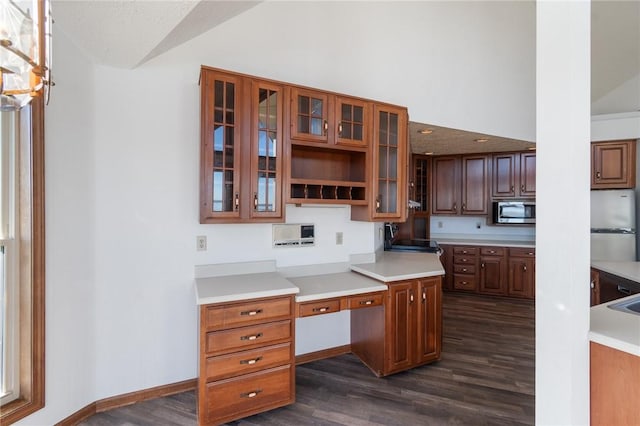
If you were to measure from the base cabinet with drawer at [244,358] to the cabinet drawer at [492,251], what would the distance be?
3.76 metres

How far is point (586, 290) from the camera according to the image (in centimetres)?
114

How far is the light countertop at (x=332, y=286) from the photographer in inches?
84.9

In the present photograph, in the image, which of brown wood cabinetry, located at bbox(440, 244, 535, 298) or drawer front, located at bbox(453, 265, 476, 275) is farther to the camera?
drawer front, located at bbox(453, 265, 476, 275)

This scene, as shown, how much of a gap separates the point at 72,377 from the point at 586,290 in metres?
2.79

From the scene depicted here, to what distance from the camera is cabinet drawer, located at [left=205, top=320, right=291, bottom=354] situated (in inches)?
72.4

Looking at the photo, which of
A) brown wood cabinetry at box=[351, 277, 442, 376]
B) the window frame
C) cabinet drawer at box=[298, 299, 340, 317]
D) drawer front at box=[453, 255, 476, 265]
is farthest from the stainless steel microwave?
the window frame

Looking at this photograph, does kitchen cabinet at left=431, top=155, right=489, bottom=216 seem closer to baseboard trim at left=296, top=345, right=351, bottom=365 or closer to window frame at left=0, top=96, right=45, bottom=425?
baseboard trim at left=296, top=345, right=351, bottom=365

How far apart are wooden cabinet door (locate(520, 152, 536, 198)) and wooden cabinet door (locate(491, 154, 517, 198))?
98 millimetres

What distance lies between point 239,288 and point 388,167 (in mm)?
1635

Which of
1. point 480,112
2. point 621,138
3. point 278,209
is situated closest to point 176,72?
point 278,209

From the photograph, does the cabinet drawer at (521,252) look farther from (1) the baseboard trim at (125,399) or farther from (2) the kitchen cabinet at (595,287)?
(1) the baseboard trim at (125,399)

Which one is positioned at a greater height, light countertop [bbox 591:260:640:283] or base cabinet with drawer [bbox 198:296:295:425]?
light countertop [bbox 591:260:640:283]

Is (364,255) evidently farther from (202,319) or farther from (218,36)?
(218,36)

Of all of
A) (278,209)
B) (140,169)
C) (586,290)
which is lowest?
(586,290)
